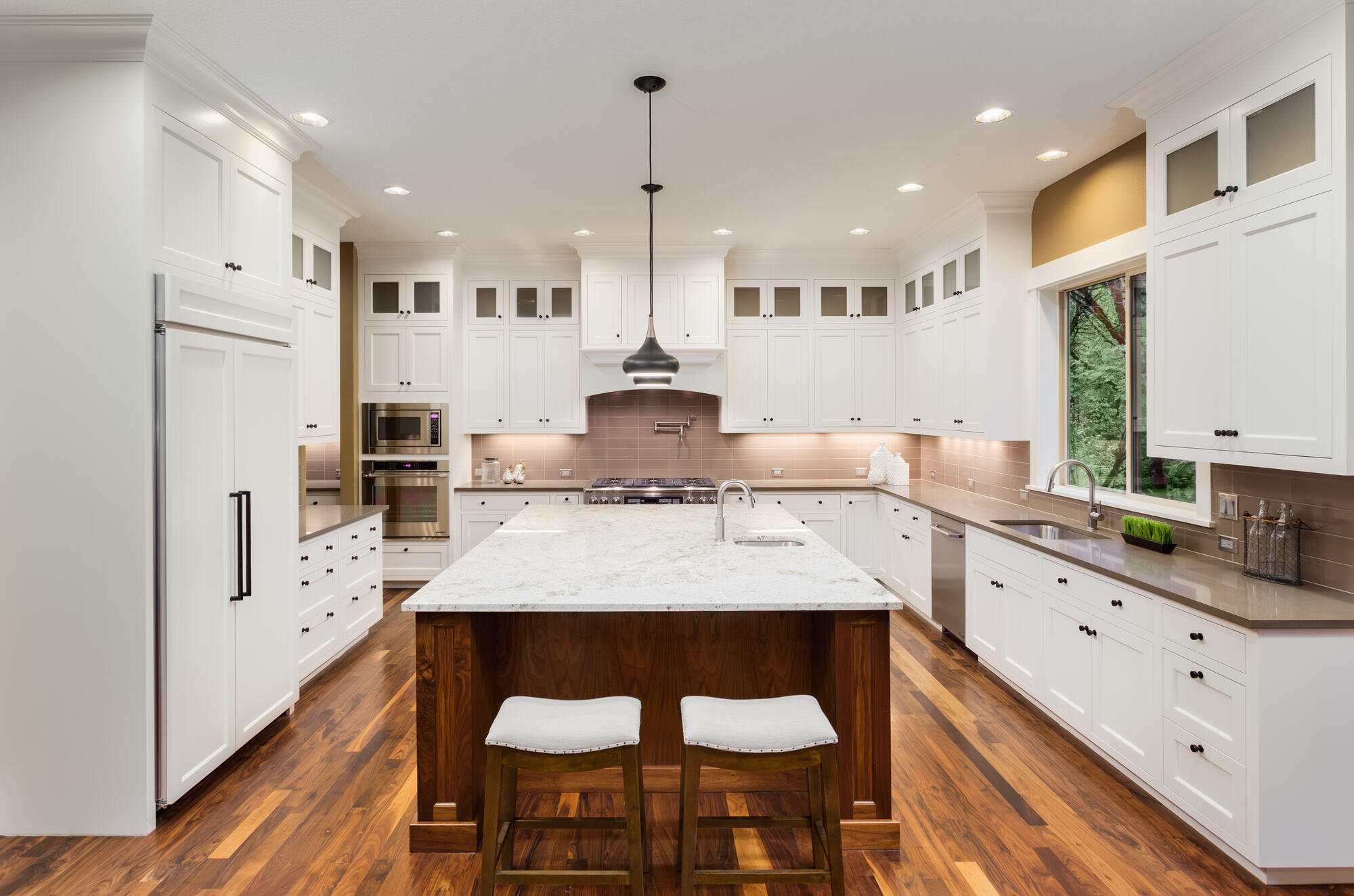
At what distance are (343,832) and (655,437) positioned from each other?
4.09 m

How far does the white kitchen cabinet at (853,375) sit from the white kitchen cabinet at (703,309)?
0.94m

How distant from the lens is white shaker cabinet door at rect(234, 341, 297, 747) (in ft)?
9.28

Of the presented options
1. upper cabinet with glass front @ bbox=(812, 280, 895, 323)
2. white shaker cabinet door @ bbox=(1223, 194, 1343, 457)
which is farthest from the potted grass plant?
upper cabinet with glass front @ bbox=(812, 280, 895, 323)

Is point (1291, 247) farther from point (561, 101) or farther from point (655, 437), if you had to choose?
point (655, 437)

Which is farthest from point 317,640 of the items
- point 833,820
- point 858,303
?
point 858,303

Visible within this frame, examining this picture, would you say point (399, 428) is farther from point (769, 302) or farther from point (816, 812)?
point (816, 812)

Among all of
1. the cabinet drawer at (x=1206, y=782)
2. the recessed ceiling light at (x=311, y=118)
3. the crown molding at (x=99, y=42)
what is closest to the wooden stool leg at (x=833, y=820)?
the cabinet drawer at (x=1206, y=782)

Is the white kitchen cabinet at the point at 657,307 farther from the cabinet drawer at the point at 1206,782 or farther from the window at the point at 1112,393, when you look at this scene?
the cabinet drawer at the point at 1206,782

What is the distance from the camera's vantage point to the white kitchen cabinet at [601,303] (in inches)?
218

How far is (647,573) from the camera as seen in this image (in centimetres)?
244

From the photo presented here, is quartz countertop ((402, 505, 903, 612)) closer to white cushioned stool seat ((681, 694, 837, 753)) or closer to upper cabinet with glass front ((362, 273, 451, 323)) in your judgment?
white cushioned stool seat ((681, 694, 837, 753))

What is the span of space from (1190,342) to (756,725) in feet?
7.44

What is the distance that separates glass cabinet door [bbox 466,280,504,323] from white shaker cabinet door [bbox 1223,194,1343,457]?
4.87 meters

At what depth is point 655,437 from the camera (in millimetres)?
6109
